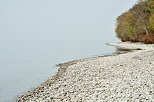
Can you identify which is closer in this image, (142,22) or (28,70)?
(28,70)

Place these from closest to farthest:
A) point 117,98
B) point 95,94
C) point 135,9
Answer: point 117,98 → point 95,94 → point 135,9

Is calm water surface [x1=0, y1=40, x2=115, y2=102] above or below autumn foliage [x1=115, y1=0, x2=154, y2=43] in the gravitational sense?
below

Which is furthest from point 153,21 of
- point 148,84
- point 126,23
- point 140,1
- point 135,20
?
point 148,84

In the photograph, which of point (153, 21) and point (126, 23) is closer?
point (153, 21)

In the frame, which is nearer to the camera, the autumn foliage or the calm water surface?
the calm water surface

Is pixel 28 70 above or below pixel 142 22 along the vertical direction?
below

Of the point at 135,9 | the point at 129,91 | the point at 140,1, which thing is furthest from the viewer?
the point at 135,9

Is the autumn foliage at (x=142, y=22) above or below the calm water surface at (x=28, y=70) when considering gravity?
above

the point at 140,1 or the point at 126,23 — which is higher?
the point at 140,1

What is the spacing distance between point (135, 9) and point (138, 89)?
2047 inches

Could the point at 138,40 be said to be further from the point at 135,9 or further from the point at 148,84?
the point at 148,84

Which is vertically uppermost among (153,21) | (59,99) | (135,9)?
(135,9)

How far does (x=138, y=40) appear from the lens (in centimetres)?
5953

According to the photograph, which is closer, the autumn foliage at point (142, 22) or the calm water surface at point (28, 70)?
the calm water surface at point (28, 70)
